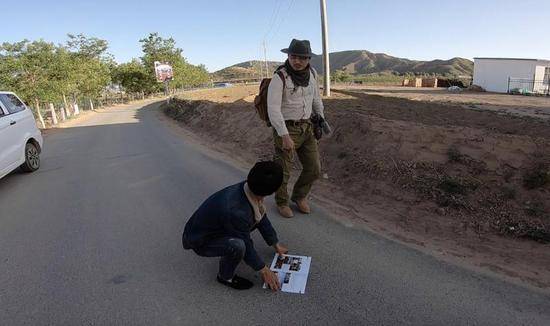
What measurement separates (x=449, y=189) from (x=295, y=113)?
2.44 metres

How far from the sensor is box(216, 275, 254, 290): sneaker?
310 cm

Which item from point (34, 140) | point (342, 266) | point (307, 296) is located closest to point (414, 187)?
point (342, 266)

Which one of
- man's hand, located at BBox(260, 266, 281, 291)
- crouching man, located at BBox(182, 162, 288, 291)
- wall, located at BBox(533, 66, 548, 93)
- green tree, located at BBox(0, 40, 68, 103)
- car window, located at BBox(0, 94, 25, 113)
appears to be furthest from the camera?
wall, located at BBox(533, 66, 548, 93)

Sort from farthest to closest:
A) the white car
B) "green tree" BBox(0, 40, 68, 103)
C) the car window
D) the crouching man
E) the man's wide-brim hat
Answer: "green tree" BBox(0, 40, 68, 103) → the car window → the white car → the man's wide-brim hat → the crouching man

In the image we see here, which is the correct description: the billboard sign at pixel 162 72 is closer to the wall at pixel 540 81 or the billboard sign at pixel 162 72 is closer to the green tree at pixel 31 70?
the green tree at pixel 31 70

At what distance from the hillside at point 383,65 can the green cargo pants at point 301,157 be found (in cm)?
8742

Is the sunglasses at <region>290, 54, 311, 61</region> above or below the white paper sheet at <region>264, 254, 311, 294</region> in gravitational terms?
above

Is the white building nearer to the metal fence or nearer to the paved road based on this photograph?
the metal fence

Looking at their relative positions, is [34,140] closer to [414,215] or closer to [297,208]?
[297,208]

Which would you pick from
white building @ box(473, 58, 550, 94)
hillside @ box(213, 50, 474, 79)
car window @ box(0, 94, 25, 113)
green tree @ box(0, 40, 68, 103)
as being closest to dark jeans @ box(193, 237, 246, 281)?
car window @ box(0, 94, 25, 113)

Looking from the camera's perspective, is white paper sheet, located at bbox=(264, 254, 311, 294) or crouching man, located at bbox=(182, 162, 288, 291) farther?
white paper sheet, located at bbox=(264, 254, 311, 294)

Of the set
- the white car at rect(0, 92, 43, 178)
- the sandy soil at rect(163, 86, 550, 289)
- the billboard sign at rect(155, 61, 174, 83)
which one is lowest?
the sandy soil at rect(163, 86, 550, 289)

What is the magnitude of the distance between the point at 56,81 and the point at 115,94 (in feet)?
136

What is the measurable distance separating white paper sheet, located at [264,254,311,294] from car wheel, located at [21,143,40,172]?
21.4 feet
